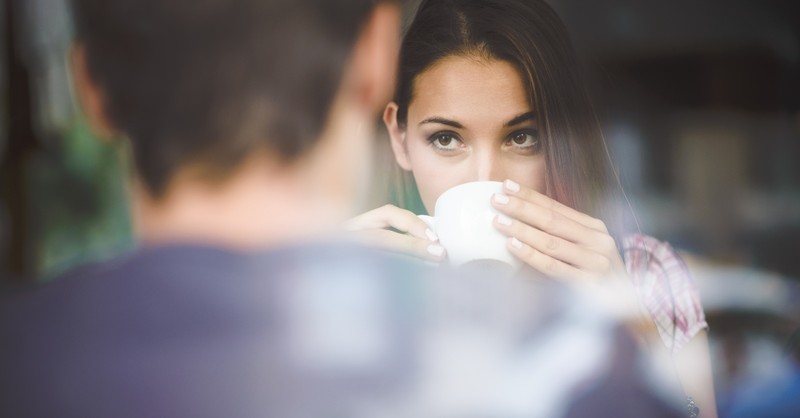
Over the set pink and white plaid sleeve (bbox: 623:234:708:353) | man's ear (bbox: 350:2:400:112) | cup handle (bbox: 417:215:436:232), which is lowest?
pink and white plaid sleeve (bbox: 623:234:708:353)

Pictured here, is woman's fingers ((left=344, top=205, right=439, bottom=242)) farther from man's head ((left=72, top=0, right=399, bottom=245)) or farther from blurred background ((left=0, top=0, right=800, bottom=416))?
blurred background ((left=0, top=0, right=800, bottom=416))

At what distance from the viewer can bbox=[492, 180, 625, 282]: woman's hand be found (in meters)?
0.86

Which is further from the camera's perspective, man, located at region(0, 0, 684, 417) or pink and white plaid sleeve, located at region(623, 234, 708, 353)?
pink and white plaid sleeve, located at region(623, 234, 708, 353)

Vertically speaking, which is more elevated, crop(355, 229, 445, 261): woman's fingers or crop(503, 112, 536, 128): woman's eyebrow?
crop(503, 112, 536, 128): woman's eyebrow

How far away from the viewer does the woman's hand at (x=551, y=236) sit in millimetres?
864

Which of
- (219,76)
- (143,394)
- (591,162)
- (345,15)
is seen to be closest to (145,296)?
(143,394)

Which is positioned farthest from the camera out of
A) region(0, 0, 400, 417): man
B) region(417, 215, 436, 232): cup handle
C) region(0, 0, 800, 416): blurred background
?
region(0, 0, 800, 416): blurred background

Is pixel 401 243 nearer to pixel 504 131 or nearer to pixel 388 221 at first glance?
pixel 388 221

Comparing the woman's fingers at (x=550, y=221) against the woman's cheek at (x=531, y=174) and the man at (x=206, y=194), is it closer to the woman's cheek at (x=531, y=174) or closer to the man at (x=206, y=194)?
the woman's cheek at (x=531, y=174)

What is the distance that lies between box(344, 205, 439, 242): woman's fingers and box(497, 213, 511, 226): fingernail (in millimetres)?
91

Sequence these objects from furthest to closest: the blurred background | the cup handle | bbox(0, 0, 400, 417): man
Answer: the blurred background → the cup handle → bbox(0, 0, 400, 417): man

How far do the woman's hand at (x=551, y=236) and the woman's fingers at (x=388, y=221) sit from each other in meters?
0.10

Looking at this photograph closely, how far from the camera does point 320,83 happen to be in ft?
2.87

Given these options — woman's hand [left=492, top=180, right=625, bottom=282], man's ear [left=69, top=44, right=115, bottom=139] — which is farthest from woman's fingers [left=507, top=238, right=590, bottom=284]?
man's ear [left=69, top=44, right=115, bottom=139]
